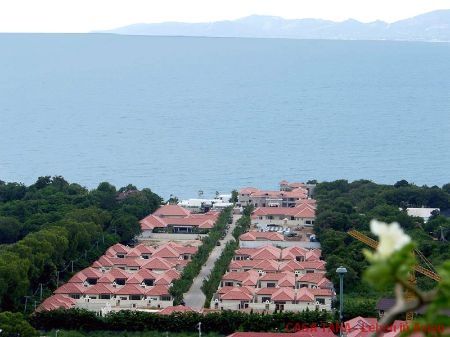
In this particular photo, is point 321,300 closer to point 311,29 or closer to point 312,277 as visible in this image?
point 312,277

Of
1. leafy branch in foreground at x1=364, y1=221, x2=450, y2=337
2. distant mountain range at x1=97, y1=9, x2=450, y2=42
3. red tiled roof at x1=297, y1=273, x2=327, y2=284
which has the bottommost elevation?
red tiled roof at x1=297, y1=273, x2=327, y2=284

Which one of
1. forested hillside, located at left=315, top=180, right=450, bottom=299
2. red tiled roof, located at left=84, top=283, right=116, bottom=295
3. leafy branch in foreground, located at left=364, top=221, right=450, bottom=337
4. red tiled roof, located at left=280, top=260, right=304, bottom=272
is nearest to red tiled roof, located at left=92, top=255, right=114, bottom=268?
red tiled roof, located at left=84, top=283, right=116, bottom=295

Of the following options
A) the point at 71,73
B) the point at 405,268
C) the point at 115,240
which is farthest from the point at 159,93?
the point at 405,268

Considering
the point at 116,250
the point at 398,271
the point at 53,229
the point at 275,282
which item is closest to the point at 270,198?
the point at 116,250

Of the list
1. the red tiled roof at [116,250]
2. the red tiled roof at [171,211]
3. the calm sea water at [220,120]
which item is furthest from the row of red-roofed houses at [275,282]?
the calm sea water at [220,120]

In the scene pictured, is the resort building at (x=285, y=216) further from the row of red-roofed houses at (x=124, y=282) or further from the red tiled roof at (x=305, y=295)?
the red tiled roof at (x=305, y=295)

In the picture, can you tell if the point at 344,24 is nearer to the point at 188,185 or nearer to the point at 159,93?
the point at 159,93

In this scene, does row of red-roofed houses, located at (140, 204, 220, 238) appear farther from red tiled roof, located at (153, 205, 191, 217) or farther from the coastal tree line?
the coastal tree line
